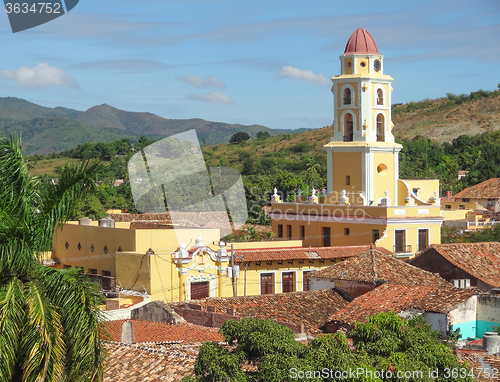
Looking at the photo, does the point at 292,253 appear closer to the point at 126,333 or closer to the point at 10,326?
the point at 126,333

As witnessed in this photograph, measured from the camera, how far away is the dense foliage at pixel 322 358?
9227mm

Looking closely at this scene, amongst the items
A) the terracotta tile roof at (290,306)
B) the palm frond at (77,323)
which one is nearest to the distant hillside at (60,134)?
the terracotta tile roof at (290,306)

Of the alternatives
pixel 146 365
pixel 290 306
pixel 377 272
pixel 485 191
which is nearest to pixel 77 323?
pixel 146 365

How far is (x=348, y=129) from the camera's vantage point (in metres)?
35.6

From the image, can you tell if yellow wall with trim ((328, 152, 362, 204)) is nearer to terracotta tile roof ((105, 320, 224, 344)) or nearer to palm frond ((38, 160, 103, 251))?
terracotta tile roof ((105, 320, 224, 344))

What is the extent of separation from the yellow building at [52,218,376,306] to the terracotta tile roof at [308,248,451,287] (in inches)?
151

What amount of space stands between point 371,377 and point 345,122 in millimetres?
27140

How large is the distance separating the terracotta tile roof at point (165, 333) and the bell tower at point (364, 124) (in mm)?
18063

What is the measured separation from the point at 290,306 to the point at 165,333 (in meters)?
4.91

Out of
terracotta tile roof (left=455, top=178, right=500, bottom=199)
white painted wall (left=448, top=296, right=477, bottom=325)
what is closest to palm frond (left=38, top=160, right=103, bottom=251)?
white painted wall (left=448, top=296, right=477, bottom=325)

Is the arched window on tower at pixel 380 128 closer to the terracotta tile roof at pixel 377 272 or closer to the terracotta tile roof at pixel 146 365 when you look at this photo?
the terracotta tile roof at pixel 377 272

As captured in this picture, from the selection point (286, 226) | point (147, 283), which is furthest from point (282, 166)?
point (147, 283)

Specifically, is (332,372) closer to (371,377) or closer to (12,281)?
(371,377)

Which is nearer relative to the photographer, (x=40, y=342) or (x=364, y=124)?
(x=40, y=342)
